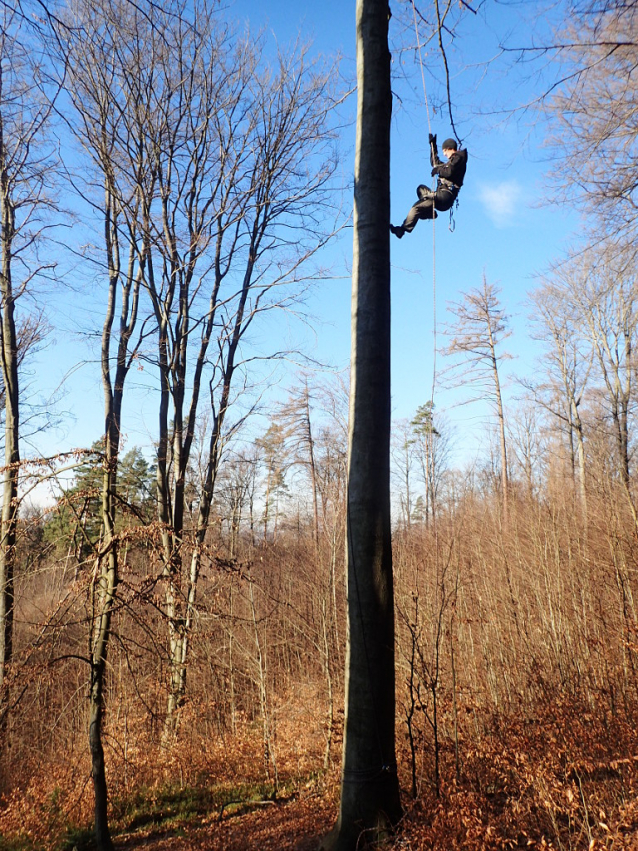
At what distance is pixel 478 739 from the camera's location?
23.6ft

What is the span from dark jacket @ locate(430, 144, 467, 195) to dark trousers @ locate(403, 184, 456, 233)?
90 mm

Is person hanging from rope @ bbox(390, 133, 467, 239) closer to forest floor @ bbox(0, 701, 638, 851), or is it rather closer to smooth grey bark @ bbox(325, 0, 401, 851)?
smooth grey bark @ bbox(325, 0, 401, 851)

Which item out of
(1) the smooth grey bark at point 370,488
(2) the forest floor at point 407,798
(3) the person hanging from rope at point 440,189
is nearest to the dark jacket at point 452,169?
(3) the person hanging from rope at point 440,189

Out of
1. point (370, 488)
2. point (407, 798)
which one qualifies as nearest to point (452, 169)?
point (370, 488)

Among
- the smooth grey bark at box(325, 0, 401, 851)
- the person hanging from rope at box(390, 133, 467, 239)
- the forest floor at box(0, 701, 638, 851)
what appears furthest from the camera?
the person hanging from rope at box(390, 133, 467, 239)

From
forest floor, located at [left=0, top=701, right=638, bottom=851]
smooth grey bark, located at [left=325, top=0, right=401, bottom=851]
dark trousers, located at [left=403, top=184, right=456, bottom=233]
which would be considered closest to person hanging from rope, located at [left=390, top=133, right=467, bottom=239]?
dark trousers, located at [left=403, top=184, right=456, bottom=233]

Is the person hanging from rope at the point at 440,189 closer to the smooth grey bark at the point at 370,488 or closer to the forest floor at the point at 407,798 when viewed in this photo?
the smooth grey bark at the point at 370,488

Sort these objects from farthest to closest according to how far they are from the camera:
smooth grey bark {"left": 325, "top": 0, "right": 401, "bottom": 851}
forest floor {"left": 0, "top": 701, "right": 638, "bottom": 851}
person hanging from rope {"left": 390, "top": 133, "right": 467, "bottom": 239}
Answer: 1. person hanging from rope {"left": 390, "top": 133, "right": 467, "bottom": 239}
2. forest floor {"left": 0, "top": 701, "right": 638, "bottom": 851}
3. smooth grey bark {"left": 325, "top": 0, "right": 401, "bottom": 851}

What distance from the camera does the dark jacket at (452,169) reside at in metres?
6.43

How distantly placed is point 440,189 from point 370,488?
12.9 feet

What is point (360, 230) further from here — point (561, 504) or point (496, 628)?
point (561, 504)

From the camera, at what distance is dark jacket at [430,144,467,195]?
21.1 feet

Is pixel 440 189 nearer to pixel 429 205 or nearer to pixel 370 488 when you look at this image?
pixel 429 205

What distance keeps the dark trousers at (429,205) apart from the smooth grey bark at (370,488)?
5.56 feet
